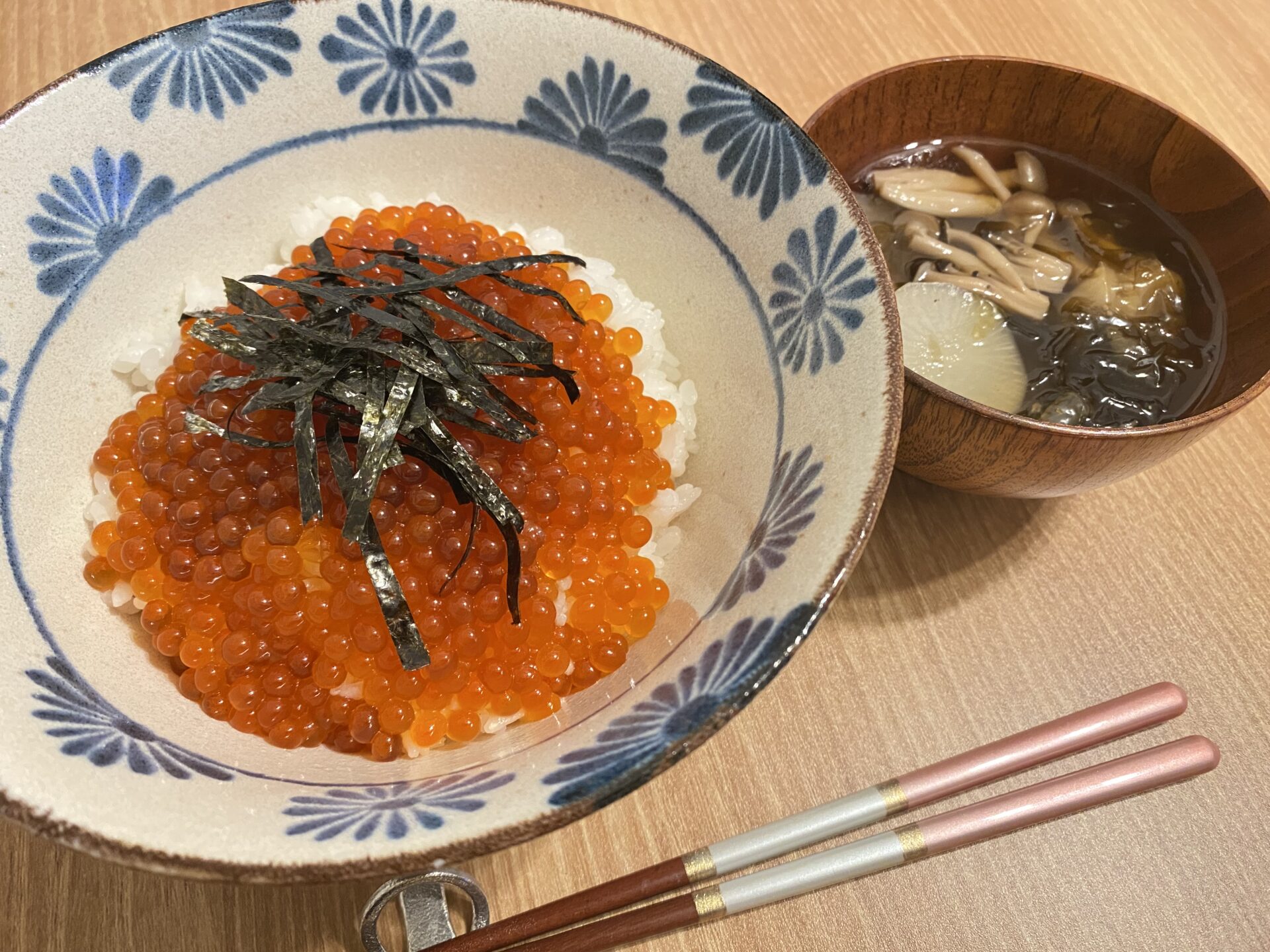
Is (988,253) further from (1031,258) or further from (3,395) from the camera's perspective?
(3,395)

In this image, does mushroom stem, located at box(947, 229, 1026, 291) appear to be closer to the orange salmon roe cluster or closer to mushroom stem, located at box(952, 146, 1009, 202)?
mushroom stem, located at box(952, 146, 1009, 202)

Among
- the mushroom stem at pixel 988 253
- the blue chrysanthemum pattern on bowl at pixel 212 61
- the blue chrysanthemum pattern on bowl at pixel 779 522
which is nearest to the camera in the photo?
the blue chrysanthemum pattern on bowl at pixel 779 522

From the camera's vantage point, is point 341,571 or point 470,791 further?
point 341,571

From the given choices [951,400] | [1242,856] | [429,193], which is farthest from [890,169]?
[1242,856]

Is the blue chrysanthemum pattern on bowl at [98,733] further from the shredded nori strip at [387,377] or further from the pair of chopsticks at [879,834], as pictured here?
the pair of chopsticks at [879,834]

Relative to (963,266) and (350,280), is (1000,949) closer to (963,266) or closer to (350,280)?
(963,266)

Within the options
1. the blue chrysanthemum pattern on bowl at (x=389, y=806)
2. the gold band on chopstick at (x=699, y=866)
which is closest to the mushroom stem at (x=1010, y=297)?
the gold band on chopstick at (x=699, y=866)
